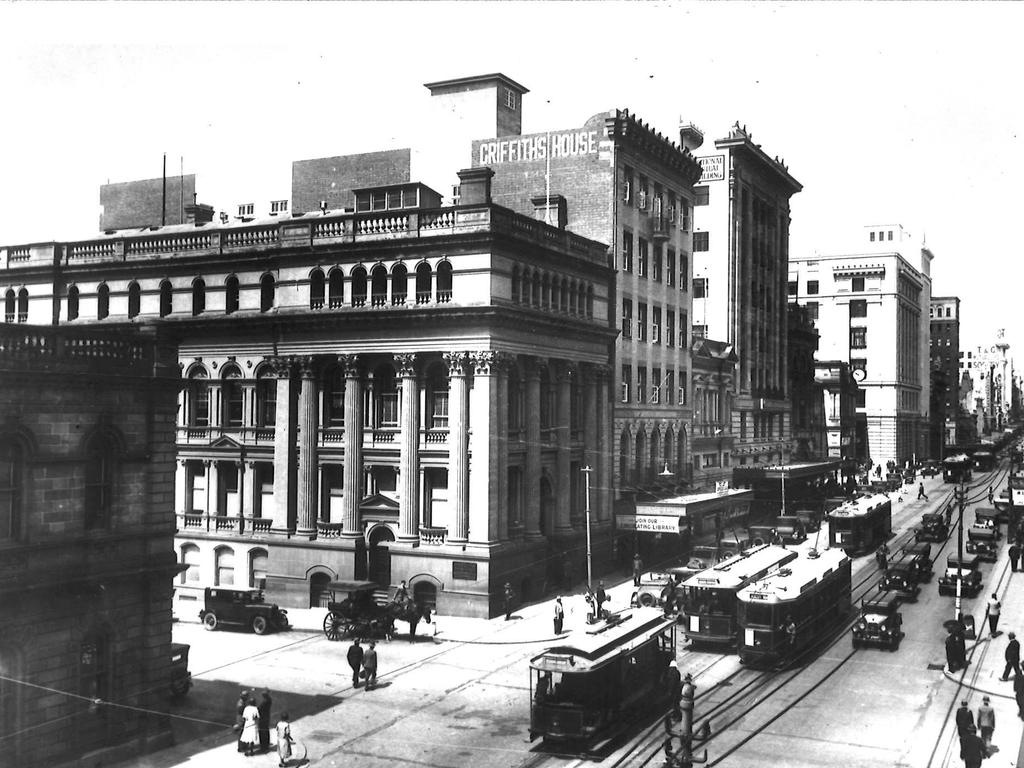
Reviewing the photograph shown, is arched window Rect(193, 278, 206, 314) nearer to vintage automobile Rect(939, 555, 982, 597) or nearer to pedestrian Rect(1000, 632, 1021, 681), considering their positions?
pedestrian Rect(1000, 632, 1021, 681)

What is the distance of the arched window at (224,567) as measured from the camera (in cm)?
4684

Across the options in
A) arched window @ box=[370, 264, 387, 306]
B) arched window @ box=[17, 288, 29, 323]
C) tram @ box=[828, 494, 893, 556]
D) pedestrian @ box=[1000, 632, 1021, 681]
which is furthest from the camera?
tram @ box=[828, 494, 893, 556]

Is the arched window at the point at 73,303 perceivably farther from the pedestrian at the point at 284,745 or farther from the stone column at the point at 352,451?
the pedestrian at the point at 284,745

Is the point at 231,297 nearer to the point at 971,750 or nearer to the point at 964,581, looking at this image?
the point at 971,750

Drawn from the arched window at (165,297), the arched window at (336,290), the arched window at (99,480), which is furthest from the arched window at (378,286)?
the arched window at (99,480)

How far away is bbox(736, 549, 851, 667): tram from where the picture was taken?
108ft

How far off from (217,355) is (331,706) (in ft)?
74.3

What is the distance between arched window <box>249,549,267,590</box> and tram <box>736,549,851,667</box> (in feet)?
73.9

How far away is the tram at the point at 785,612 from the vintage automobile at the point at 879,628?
4.82 feet

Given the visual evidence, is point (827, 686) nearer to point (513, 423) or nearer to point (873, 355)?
point (513, 423)

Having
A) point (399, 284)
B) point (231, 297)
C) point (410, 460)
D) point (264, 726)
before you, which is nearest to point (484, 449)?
point (410, 460)

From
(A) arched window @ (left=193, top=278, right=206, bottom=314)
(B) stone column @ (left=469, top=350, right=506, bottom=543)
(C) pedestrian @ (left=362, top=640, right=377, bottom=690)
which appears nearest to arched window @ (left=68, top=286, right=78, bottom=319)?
(A) arched window @ (left=193, top=278, right=206, bottom=314)

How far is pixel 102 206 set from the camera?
62.6 meters

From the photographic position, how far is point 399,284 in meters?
44.1
